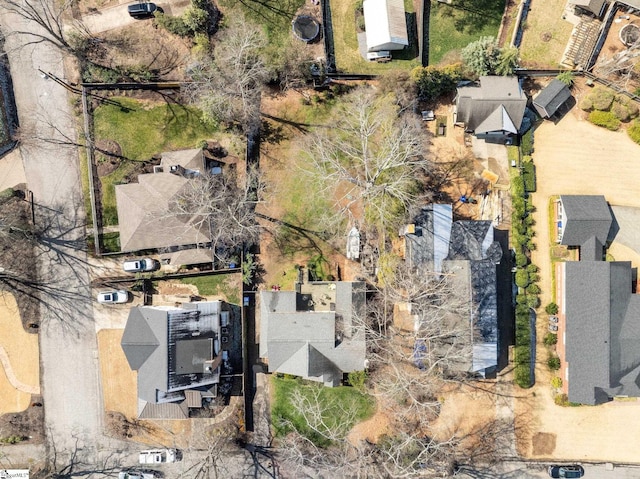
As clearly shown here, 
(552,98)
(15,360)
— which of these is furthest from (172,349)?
(552,98)

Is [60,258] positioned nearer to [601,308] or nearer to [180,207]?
[180,207]

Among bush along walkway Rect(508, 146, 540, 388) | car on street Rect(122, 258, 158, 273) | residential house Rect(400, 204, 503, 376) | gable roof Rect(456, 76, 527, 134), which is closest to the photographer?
residential house Rect(400, 204, 503, 376)

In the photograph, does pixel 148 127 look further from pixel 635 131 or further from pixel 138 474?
pixel 635 131

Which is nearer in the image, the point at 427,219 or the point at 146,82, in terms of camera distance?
the point at 427,219

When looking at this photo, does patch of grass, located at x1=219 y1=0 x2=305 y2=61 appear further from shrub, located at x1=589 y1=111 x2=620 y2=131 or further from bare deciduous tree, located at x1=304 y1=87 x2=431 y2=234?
shrub, located at x1=589 y1=111 x2=620 y2=131

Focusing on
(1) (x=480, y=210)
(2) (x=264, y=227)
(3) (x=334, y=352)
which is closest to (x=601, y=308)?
(1) (x=480, y=210)

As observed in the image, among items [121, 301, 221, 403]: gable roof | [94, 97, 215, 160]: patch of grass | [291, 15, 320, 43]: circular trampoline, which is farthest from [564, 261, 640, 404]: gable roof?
[94, 97, 215, 160]: patch of grass

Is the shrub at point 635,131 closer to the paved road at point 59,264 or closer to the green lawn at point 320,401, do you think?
the green lawn at point 320,401
